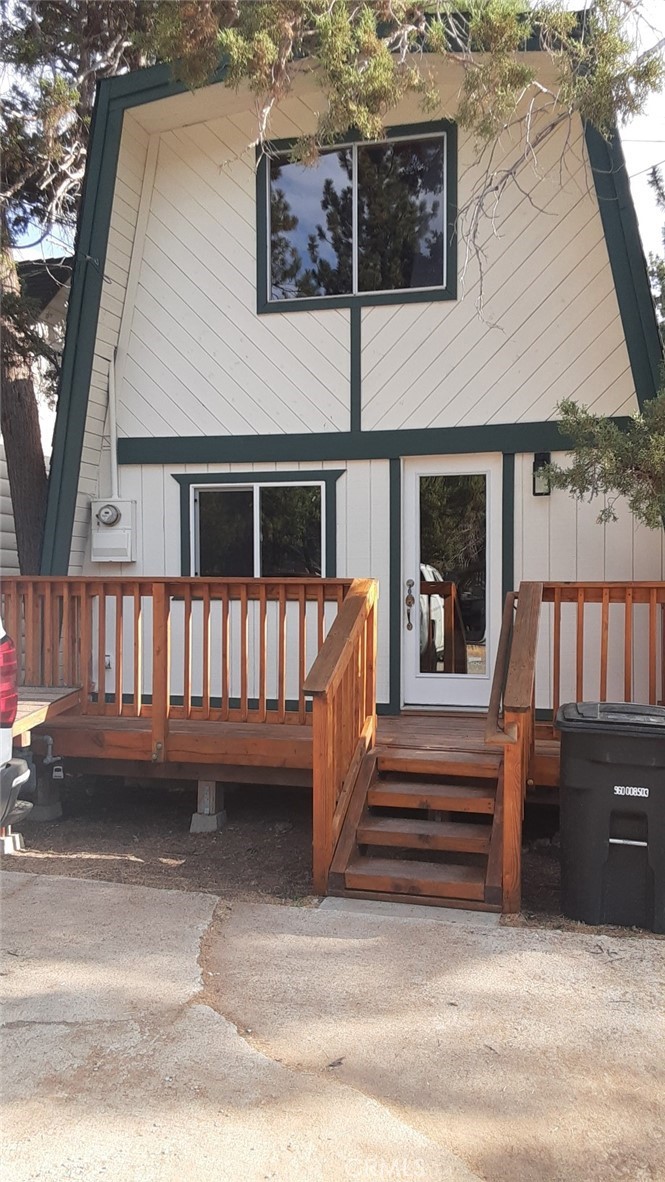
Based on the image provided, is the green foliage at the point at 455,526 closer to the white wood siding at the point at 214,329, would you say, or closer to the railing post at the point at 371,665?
the white wood siding at the point at 214,329

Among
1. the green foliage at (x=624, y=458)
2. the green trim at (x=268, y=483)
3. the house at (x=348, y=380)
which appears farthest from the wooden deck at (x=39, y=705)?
the green foliage at (x=624, y=458)

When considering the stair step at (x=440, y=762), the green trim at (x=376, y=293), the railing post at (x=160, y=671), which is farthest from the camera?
the green trim at (x=376, y=293)

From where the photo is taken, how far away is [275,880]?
16.8ft

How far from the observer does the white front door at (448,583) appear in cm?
718

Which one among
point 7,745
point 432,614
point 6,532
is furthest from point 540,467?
point 6,532

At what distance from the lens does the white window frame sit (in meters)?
7.46

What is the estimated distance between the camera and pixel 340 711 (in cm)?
507

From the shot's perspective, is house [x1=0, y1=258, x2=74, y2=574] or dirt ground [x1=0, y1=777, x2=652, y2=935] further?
house [x1=0, y1=258, x2=74, y2=574]

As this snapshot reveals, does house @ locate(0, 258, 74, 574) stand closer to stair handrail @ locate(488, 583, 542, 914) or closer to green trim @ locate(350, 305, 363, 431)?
green trim @ locate(350, 305, 363, 431)

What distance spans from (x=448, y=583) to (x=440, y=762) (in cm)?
214

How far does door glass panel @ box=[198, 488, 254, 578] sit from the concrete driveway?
12.1 ft

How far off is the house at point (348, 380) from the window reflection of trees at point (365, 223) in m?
0.02

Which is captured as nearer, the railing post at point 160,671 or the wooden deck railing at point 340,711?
the wooden deck railing at point 340,711

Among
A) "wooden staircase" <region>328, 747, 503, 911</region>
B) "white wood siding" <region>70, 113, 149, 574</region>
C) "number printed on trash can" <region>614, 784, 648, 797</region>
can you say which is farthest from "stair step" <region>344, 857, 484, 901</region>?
"white wood siding" <region>70, 113, 149, 574</region>
